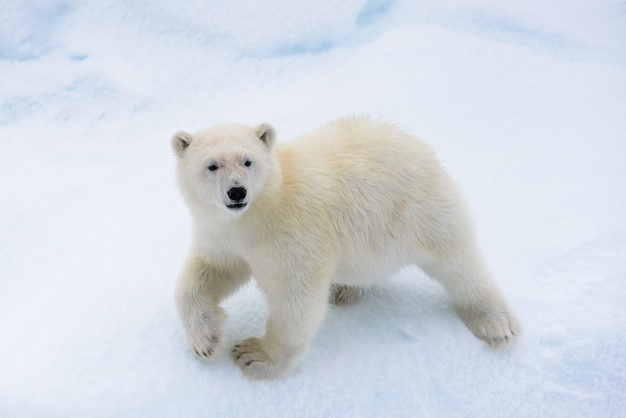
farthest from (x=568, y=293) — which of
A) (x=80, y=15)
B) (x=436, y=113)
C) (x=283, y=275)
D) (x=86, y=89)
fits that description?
(x=80, y=15)

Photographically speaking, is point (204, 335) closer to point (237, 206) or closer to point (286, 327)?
point (286, 327)

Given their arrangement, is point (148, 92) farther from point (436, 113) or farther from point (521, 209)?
point (521, 209)

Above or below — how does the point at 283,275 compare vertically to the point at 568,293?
above

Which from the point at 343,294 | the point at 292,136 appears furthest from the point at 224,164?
the point at 292,136

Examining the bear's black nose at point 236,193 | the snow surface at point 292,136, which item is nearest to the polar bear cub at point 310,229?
the bear's black nose at point 236,193

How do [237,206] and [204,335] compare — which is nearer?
[237,206]

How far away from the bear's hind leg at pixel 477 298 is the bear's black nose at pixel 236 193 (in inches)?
45.6

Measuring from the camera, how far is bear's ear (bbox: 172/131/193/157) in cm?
279

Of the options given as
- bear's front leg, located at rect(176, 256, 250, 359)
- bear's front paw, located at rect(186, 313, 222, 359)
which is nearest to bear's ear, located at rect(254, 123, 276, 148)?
bear's front leg, located at rect(176, 256, 250, 359)

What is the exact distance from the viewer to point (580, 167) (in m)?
4.32

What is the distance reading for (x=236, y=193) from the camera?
2.53m

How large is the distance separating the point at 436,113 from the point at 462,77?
0.60 meters

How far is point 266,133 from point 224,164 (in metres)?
0.32

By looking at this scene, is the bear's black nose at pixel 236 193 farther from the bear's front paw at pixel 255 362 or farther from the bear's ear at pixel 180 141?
the bear's front paw at pixel 255 362
